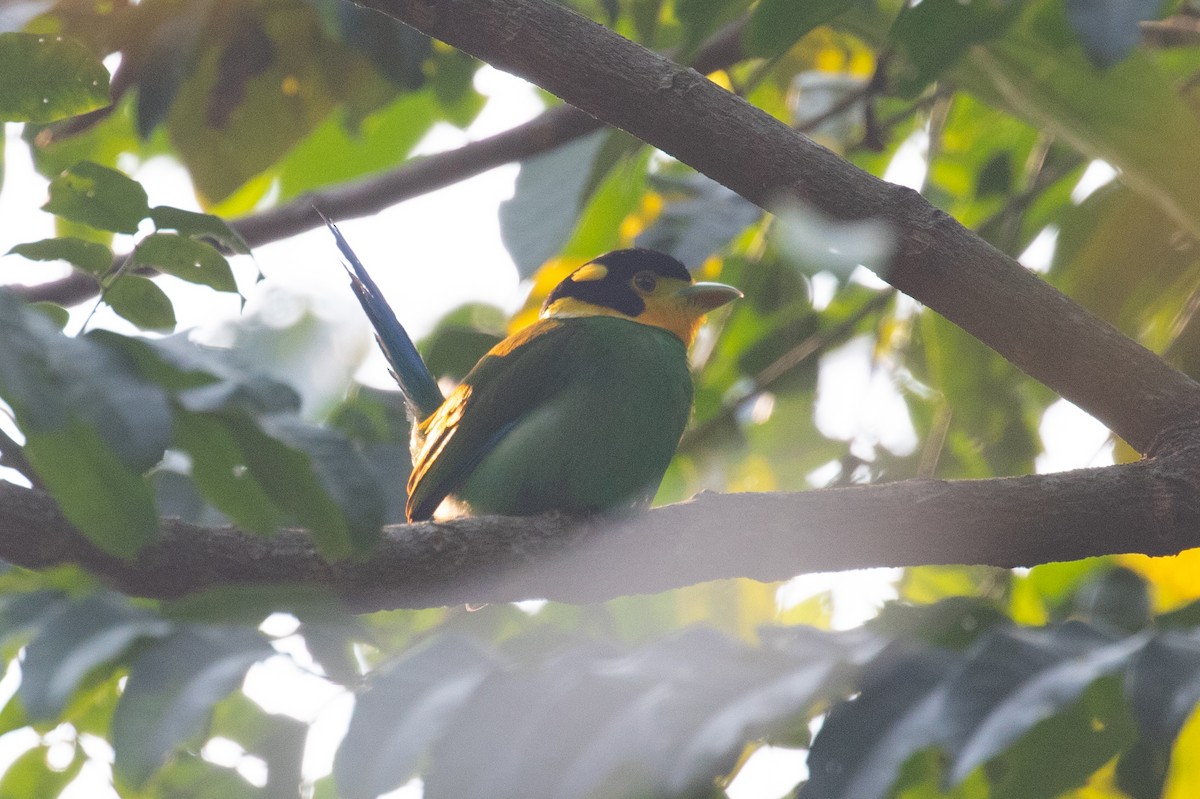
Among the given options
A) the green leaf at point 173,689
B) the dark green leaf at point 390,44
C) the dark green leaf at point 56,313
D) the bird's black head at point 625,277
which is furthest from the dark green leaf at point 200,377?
the bird's black head at point 625,277

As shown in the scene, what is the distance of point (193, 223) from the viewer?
2420 millimetres

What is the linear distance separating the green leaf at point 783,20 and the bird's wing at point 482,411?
4.20ft

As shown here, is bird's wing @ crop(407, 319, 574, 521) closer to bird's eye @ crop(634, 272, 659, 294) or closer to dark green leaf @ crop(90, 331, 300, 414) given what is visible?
bird's eye @ crop(634, 272, 659, 294)

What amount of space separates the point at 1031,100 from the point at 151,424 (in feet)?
7.48

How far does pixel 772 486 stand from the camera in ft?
15.7

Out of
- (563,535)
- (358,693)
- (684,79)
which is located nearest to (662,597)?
(563,535)

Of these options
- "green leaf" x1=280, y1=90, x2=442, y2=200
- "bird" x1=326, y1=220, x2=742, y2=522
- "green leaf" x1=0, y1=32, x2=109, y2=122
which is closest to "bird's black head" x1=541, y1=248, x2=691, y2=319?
"bird" x1=326, y1=220, x2=742, y2=522

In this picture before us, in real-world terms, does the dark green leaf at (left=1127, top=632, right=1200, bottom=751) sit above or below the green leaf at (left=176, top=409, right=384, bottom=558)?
above

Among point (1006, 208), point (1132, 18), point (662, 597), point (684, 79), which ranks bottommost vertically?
point (662, 597)

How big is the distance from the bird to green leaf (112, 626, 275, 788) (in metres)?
1.69

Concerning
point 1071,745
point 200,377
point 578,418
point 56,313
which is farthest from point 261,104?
point 1071,745

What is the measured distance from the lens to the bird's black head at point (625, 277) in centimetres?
429

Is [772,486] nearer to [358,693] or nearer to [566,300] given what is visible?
[566,300]

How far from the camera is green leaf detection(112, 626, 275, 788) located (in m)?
1.64
